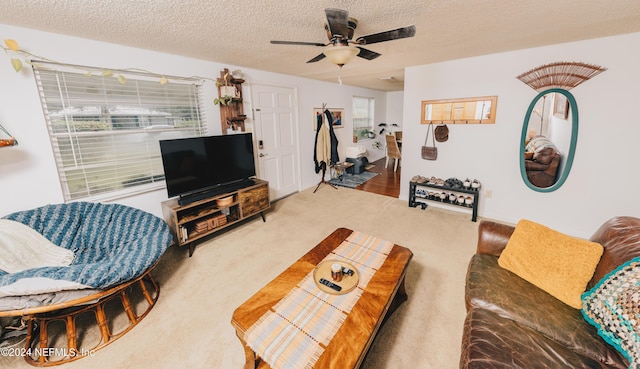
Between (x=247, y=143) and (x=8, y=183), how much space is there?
2134 millimetres

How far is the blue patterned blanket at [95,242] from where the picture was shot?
155 centimetres

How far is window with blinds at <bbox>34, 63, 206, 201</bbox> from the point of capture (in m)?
2.27

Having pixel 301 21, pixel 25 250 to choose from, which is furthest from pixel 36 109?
pixel 301 21

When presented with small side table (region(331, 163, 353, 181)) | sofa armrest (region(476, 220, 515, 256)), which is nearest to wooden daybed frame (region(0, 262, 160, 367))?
sofa armrest (region(476, 220, 515, 256))

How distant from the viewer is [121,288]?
1745mm

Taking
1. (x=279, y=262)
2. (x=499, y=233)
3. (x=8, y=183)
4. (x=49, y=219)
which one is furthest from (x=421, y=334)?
(x=8, y=183)

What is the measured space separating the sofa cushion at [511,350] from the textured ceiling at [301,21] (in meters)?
2.01

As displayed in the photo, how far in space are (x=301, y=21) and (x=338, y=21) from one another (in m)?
0.60

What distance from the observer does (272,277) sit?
7.75 feet

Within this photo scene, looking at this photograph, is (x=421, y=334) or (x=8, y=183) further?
(x=8, y=183)

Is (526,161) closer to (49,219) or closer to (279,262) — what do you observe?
(279,262)

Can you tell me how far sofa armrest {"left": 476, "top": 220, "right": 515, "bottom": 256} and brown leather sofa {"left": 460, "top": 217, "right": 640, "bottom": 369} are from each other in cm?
24

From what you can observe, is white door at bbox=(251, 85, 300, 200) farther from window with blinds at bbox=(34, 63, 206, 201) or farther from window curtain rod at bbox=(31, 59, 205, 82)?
window with blinds at bbox=(34, 63, 206, 201)

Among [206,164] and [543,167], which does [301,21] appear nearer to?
[206,164]
